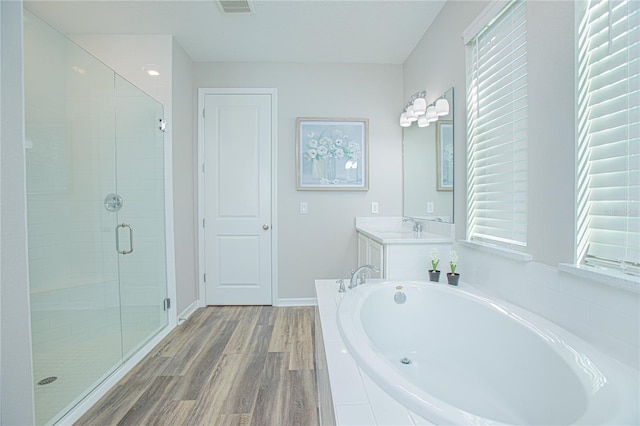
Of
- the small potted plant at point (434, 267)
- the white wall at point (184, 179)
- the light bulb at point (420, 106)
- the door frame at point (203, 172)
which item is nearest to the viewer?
the small potted plant at point (434, 267)

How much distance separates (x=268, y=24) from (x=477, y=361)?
2782 mm

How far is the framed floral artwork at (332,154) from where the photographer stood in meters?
3.17

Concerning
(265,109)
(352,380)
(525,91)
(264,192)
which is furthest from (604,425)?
(265,109)

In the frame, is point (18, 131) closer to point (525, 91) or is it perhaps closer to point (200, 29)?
point (200, 29)

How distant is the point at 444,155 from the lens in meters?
2.32

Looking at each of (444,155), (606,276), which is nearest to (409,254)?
(444,155)

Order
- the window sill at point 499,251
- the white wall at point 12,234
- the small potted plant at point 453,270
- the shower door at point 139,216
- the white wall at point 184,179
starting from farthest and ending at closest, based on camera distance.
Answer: the white wall at point 184,179
the shower door at point 139,216
the small potted plant at point 453,270
the window sill at point 499,251
the white wall at point 12,234

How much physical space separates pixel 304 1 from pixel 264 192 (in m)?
1.71

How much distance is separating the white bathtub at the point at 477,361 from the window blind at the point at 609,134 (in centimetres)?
37

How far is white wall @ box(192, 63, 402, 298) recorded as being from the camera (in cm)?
318

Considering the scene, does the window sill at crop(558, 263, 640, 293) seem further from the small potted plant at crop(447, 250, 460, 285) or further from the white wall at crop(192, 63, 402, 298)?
the white wall at crop(192, 63, 402, 298)

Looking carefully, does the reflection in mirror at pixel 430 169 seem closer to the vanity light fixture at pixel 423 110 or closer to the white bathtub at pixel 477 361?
the vanity light fixture at pixel 423 110

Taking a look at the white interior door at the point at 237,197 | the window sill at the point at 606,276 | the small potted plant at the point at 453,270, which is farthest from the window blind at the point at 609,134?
the white interior door at the point at 237,197

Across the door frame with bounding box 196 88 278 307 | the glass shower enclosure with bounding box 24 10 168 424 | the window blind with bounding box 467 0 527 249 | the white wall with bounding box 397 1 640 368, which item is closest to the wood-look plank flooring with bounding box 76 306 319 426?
the glass shower enclosure with bounding box 24 10 168 424
